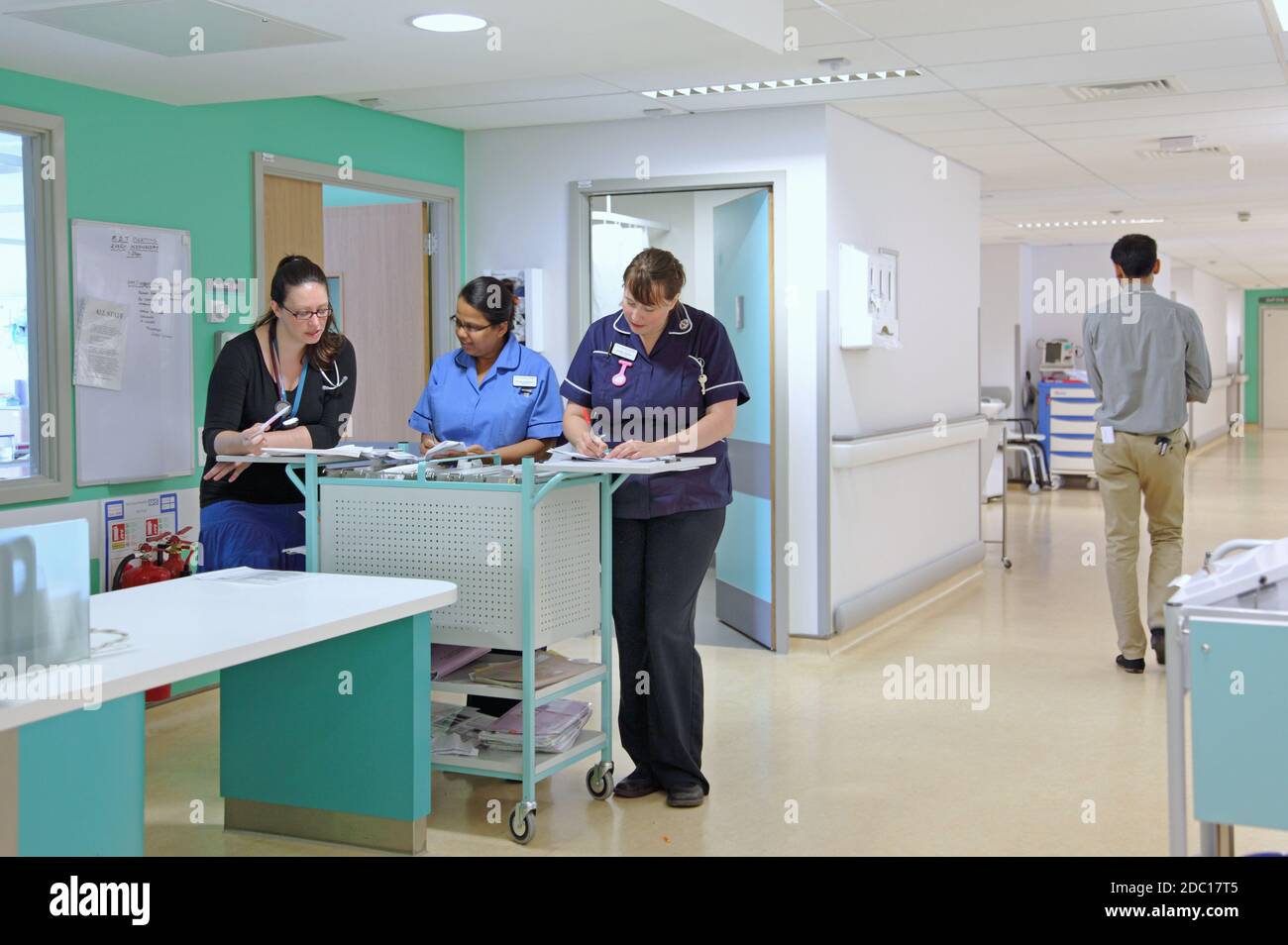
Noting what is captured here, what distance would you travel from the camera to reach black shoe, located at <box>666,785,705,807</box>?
3.99 m

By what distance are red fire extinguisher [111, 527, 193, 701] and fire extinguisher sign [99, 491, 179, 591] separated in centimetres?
3

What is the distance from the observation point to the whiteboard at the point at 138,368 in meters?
4.84

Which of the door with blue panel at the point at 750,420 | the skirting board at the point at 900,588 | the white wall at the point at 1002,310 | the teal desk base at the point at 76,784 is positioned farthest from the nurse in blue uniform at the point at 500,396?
the white wall at the point at 1002,310

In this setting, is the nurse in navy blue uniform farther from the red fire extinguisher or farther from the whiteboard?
the whiteboard

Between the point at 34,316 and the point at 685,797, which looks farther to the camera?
the point at 34,316

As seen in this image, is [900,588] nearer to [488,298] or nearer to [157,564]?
[488,298]

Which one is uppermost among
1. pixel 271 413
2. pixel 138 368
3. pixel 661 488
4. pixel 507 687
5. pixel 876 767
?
pixel 138 368

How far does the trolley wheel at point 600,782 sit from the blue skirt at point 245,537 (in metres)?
1.12

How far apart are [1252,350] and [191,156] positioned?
2314 cm

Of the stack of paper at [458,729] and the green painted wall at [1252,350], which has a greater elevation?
the green painted wall at [1252,350]

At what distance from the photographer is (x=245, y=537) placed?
4.17 meters

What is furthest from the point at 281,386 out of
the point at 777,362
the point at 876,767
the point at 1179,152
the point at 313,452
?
the point at 1179,152

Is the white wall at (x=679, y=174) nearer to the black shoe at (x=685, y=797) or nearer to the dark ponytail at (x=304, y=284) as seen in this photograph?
the black shoe at (x=685, y=797)
